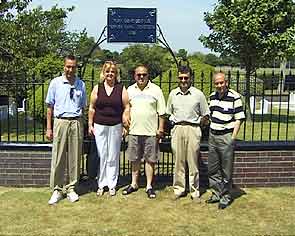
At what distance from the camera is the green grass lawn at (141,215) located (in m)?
5.25

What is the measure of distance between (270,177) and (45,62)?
8363 mm

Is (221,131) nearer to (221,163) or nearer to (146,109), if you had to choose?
(221,163)

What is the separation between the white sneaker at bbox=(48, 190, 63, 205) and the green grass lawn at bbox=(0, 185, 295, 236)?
3.8 inches

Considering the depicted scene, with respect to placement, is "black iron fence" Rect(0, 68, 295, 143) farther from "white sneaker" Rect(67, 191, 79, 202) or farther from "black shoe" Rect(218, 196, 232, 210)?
"black shoe" Rect(218, 196, 232, 210)

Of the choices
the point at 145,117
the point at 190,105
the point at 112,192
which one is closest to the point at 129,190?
the point at 112,192

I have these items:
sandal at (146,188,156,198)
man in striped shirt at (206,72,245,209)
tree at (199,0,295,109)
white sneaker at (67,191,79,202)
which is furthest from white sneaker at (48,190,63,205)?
tree at (199,0,295,109)

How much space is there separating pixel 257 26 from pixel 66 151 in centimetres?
1121

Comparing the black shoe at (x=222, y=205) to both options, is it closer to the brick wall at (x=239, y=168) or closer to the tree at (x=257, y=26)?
the brick wall at (x=239, y=168)

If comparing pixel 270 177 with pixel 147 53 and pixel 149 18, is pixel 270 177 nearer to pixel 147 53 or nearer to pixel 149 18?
pixel 149 18

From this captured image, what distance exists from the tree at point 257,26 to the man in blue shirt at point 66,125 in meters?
10.7

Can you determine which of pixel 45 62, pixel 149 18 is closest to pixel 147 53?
pixel 45 62

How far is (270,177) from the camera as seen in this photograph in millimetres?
6980

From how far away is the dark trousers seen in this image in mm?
5906

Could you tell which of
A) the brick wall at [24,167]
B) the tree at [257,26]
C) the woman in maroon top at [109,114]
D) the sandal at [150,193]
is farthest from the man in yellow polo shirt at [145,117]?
the tree at [257,26]
